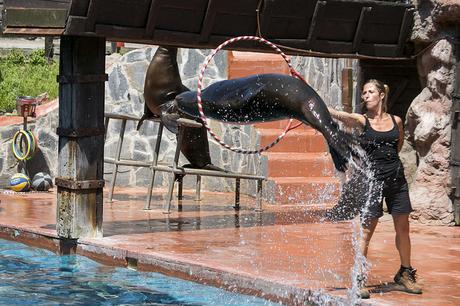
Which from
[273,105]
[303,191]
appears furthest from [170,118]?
[273,105]

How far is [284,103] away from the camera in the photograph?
8539 millimetres

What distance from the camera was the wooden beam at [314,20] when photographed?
11.8 metres

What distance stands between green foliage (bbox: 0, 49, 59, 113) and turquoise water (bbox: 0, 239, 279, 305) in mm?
9880

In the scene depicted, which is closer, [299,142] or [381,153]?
[381,153]

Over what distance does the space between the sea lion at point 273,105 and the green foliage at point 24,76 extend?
11.4 m

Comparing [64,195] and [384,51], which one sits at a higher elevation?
[384,51]

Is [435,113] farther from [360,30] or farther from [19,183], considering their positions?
[19,183]

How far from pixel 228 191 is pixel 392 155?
800 cm

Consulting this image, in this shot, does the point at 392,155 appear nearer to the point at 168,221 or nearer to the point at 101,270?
the point at 101,270

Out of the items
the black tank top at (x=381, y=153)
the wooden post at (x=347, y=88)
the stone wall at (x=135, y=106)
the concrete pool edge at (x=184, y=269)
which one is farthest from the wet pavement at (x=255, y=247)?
the wooden post at (x=347, y=88)

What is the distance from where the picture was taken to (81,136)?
426 inches

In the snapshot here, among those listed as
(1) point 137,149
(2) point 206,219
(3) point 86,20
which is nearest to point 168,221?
(2) point 206,219

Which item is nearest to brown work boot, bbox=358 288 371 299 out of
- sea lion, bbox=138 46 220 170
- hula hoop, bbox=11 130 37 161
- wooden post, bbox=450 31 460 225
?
wooden post, bbox=450 31 460 225

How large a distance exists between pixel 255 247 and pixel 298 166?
452cm
